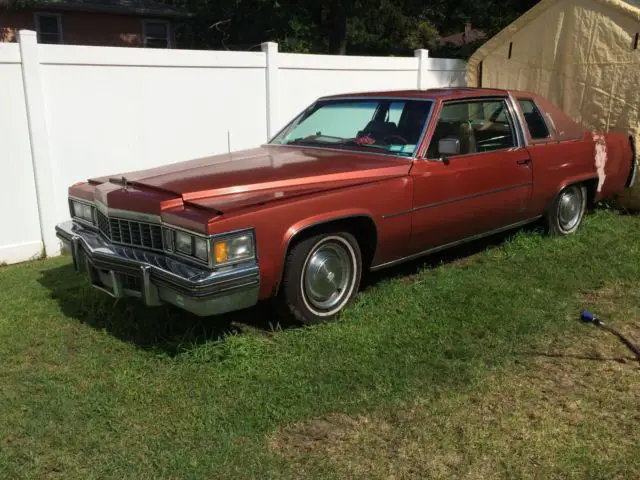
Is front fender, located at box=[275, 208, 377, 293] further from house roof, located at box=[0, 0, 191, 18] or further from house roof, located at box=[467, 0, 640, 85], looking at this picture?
house roof, located at box=[0, 0, 191, 18]

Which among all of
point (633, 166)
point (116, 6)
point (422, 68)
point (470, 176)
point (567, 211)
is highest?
point (116, 6)

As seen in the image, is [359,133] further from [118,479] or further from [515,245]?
[118,479]

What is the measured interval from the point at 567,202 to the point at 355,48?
60.3 feet

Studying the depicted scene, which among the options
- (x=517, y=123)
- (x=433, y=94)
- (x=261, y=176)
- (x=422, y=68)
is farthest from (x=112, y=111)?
(x=422, y=68)

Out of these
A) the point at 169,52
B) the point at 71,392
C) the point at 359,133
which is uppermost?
the point at 169,52

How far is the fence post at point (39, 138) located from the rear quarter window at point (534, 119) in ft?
15.4

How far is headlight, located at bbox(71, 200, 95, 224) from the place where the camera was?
4723mm

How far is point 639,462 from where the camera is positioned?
2855 mm

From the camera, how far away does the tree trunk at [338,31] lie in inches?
736

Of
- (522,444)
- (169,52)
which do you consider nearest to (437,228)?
(522,444)

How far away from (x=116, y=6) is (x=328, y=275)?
58.8 ft

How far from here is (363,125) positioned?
206 inches

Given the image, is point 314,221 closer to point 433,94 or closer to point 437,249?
point 437,249

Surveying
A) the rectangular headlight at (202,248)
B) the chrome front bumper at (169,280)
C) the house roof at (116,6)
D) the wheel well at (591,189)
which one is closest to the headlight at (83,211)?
the chrome front bumper at (169,280)
